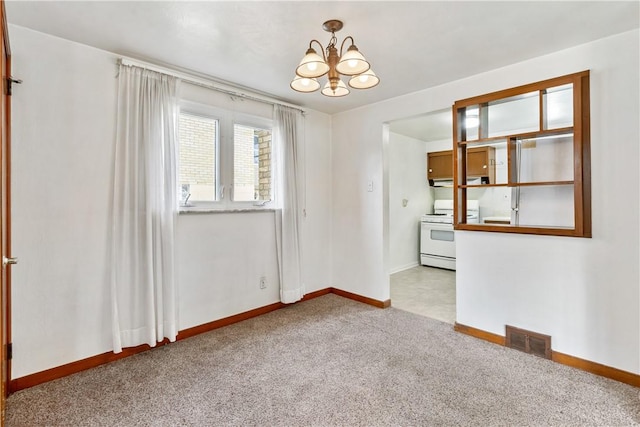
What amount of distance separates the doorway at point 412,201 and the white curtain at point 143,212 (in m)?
2.79

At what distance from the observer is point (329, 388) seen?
209 cm

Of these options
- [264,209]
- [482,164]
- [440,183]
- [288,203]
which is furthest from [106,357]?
[440,183]

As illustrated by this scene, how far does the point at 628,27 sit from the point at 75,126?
3.89 m

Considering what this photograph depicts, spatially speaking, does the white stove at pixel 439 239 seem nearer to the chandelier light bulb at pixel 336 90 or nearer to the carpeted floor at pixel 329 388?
the carpeted floor at pixel 329 388

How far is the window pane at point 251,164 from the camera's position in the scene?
3.28 m

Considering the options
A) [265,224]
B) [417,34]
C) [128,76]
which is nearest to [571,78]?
[417,34]

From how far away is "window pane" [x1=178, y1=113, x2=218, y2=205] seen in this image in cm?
290

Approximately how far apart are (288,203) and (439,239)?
3.24 m

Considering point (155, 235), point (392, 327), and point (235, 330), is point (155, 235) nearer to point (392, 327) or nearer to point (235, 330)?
point (235, 330)

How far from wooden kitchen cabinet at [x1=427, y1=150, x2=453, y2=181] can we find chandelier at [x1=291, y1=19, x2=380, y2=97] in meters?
4.12

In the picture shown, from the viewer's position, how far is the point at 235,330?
3.03m

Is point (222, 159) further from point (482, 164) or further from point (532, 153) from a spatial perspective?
point (532, 153)

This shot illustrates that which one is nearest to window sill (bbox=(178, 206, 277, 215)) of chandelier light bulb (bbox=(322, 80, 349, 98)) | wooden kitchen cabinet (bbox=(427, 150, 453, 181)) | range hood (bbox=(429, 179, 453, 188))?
chandelier light bulb (bbox=(322, 80, 349, 98))

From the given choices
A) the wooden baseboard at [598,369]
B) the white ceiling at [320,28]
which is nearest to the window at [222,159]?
the white ceiling at [320,28]
